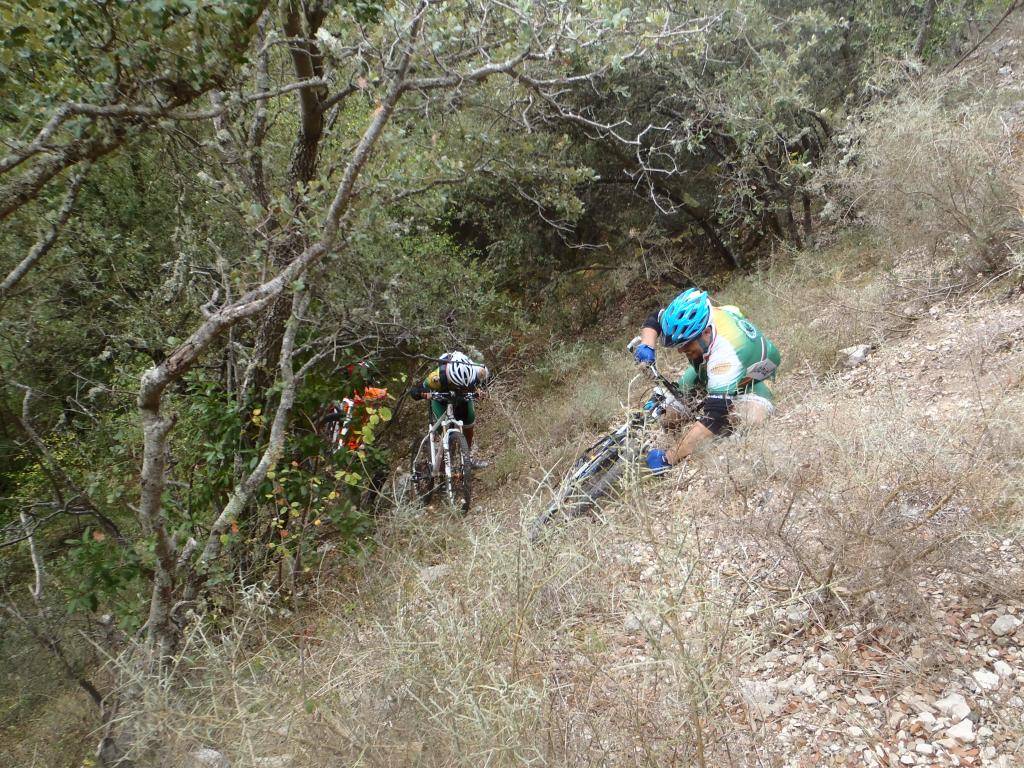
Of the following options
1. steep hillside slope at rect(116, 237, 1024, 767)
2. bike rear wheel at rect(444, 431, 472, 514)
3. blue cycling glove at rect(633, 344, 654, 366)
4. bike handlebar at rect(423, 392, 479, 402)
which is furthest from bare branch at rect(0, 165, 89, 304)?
blue cycling glove at rect(633, 344, 654, 366)

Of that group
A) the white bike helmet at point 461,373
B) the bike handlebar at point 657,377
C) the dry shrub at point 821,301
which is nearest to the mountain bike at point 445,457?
the white bike helmet at point 461,373

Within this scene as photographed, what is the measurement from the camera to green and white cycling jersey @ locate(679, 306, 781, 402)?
4.09m

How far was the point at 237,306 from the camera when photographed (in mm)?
2664

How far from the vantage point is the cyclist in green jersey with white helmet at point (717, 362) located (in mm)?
3889

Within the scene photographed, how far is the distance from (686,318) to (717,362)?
395mm

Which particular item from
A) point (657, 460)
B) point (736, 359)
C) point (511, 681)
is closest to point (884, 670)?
point (511, 681)

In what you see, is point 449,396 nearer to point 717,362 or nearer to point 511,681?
point 717,362

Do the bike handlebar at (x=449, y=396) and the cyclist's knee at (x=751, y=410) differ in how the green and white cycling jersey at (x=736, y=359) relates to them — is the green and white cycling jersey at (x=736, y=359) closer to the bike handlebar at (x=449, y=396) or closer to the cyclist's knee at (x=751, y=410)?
the cyclist's knee at (x=751, y=410)

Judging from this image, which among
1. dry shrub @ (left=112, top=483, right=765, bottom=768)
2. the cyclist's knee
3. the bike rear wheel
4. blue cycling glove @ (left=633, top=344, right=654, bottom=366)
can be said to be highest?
blue cycling glove @ (left=633, top=344, right=654, bottom=366)

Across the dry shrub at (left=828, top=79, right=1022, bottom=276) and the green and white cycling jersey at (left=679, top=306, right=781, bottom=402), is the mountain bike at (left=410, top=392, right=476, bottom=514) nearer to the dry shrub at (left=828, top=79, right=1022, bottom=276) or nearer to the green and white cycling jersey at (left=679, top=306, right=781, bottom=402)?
the green and white cycling jersey at (left=679, top=306, right=781, bottom=402)

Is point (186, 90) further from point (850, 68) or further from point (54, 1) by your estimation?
point (850, 68)

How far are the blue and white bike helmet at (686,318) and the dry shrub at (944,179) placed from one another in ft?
9.98

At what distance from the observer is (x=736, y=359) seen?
4.12m

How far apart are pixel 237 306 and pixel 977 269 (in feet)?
20.6
